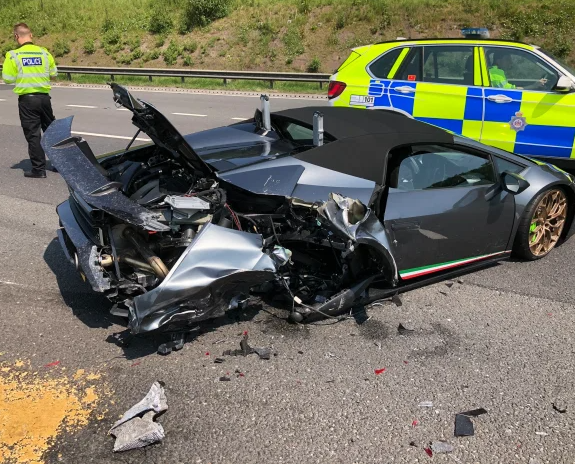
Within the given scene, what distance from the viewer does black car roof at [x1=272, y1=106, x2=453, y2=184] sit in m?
3.67

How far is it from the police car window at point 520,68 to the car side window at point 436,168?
2.89 m

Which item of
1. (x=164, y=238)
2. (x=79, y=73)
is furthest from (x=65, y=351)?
(x=79, y=73)

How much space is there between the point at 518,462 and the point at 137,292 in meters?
2.19

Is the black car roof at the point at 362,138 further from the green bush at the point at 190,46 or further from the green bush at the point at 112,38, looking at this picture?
the green bush at the point at 112,38

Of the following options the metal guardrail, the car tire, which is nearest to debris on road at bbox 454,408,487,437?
the car tire

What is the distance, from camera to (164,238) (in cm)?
331

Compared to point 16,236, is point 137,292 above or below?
above

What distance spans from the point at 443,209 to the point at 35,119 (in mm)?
5738

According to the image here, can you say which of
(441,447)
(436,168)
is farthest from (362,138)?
(441,447)

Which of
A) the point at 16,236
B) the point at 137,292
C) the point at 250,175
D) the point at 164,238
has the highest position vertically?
the point at 250,175

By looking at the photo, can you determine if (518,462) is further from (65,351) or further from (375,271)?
(65,351)

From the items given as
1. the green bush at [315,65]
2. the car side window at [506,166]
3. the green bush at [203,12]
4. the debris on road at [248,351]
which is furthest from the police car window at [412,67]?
the green bush at [203,12]

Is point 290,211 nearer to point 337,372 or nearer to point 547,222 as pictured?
point 337,372

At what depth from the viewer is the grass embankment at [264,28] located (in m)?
20.0
